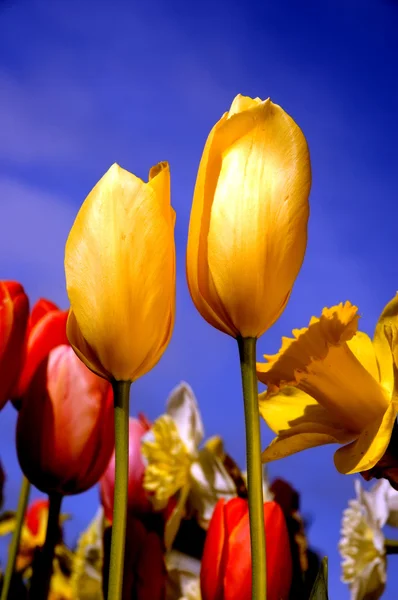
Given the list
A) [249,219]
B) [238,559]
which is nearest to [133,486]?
[238,559]

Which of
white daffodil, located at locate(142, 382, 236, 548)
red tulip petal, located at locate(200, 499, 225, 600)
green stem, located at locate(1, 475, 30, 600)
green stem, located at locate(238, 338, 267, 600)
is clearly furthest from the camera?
white daffodil, located at locate(142, 382, 236, 548)

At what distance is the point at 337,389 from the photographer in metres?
0.35

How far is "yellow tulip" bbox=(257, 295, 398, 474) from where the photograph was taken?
0.33 metres

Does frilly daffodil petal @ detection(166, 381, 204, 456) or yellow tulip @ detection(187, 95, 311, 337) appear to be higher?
frilly daffodil petal @ detection(166, 381, 204, 456)

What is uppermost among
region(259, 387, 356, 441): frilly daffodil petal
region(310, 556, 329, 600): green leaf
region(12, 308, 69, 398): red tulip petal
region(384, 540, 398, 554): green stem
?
region(12, 308, 69, 398): red tulip petal

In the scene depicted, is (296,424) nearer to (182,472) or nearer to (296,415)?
(296,415)

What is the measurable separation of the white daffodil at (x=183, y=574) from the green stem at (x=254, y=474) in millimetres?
312

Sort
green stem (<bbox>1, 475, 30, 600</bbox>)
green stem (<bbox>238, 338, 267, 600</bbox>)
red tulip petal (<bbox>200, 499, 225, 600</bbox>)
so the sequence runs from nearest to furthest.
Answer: green stem (<bbox>238, 338, 267, 600</bbox>)
red tulip petal (<bbox>200, 499, 225, 600</bbox>)
green stem (<bbox>1, 475, 30, 600</bbox>)

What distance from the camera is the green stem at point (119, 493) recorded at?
0.28 meters

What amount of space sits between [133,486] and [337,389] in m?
0.30

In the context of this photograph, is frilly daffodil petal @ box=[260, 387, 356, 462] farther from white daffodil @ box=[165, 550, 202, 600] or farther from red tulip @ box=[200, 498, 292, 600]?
white daffodil @ box=[165, 550, 202, 600]

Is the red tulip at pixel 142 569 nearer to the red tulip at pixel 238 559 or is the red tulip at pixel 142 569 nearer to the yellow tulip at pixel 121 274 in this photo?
the red tulip at pixel 238 559

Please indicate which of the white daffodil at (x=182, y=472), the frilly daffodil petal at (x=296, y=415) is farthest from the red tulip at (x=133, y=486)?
the frilly daffodil petal at (x=296, y=415)

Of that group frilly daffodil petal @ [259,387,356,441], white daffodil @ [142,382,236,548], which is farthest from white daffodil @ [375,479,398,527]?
frilly daffodil petal @ [259,387,356,441]
